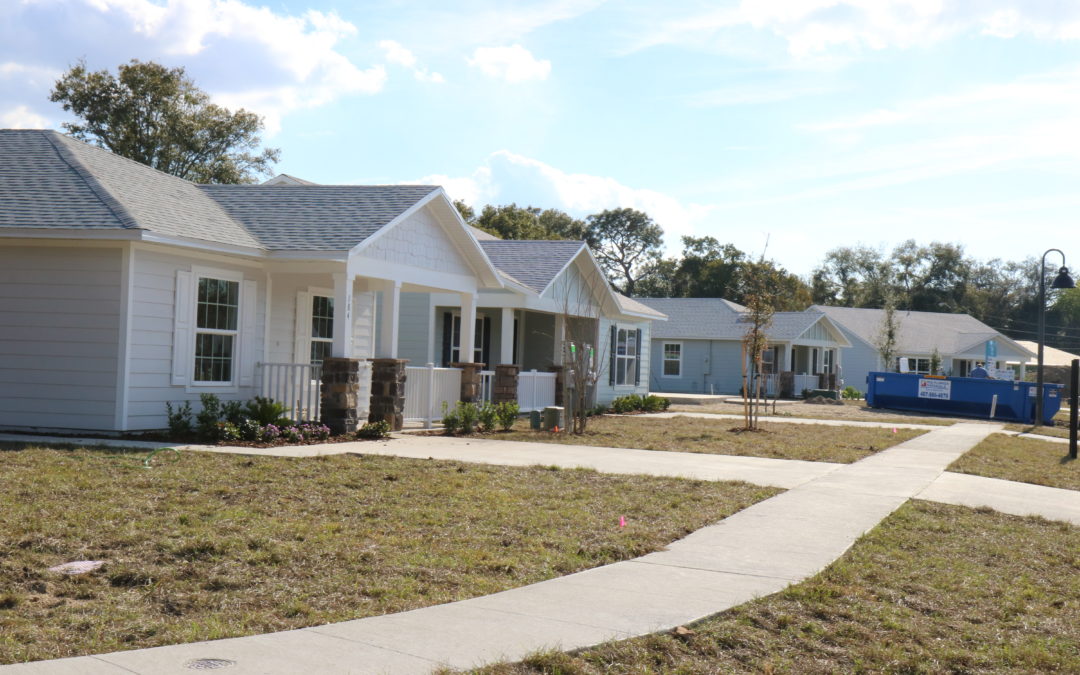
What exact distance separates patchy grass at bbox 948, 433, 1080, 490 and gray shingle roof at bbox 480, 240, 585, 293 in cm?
1024

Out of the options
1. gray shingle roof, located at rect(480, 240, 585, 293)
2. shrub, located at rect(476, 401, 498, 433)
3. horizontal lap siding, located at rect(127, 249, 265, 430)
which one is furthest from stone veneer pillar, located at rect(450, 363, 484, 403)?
horizontal lap siding, located at rect(127, 249, 265, 430)

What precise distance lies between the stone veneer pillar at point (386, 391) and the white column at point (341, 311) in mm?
1199

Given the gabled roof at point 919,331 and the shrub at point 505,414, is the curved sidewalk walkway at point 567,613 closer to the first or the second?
the shrub at point 505,414

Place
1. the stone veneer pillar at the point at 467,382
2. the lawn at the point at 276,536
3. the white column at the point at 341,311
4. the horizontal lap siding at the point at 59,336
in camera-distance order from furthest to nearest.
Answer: the stone veneer pillar at the point at 467,382
the white column at the point at 341,311
the horizontal lap siding at the point at 59,336
the lawn at the point at 276,536

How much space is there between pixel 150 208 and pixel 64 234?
1.54m

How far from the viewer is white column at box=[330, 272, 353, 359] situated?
15.6m

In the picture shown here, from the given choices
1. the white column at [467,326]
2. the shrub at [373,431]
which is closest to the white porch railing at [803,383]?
the white column at [467,326]

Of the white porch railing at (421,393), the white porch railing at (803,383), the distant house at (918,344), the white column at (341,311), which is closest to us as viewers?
the white column at (341,311)

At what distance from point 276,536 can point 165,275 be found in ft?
26.1

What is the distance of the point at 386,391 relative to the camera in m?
17.0

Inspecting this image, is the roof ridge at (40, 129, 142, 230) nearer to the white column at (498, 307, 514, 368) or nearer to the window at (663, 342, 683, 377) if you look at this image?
the white column at (498, 307, 514, 368)

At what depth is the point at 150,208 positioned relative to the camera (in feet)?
48.3

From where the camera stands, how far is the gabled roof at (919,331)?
178 ft

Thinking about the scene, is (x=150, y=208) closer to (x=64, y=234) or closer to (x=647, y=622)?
(x=64, y=234)
